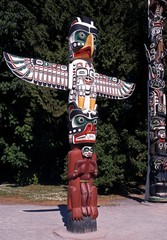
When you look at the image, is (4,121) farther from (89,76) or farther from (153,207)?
(89,76)

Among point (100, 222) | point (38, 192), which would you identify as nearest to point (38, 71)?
point (100, 222)

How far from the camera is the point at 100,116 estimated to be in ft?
52.4

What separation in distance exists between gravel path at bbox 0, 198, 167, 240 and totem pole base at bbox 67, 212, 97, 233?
0.51 ft

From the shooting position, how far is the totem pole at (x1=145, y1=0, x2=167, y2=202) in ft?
41.5

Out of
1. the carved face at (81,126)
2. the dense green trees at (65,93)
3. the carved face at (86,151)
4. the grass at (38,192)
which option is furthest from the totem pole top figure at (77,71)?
the grass at (38,192)

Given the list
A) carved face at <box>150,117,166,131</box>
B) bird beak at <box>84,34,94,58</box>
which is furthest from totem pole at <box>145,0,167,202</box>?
bird beak at <box>84,34,94,58</box>

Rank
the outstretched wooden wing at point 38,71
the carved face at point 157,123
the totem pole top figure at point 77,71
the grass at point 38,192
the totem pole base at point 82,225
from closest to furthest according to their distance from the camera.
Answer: the outstretched wooden wing at point 38,71, the totem pole base at point 82,225, the totem pole top figure at point 77,71, the carved face at point 157,123, the grass at point 38,192

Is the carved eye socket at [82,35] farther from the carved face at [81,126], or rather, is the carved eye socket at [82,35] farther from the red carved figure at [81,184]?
the red carved figure at [81,184]

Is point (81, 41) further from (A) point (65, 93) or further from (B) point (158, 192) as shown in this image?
(A) point (65, 93)

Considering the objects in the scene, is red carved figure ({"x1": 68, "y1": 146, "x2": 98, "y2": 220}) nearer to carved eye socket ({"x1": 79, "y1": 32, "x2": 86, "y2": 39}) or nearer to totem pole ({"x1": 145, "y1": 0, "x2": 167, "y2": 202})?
carved eye socket ({"x1": 79, "y1": 32, "x2": 86, "y2": 39})

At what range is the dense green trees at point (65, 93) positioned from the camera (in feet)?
49.8

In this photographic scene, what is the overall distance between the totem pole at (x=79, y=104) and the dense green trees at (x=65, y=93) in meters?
6.31

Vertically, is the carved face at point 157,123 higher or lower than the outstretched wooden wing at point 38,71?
lower

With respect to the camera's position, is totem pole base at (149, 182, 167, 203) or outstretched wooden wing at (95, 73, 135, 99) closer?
outstretched wooden wing at (95, 73, 135, 99)
